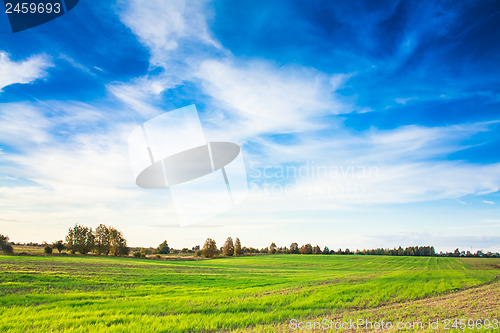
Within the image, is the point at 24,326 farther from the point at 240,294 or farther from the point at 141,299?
the point at 240,294

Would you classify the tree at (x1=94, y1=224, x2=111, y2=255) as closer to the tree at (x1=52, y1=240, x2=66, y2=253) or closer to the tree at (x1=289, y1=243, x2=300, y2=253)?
the tree at (x1=52, y1=240, x2=66, y2=253)

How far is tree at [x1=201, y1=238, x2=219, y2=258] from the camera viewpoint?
99.8 meters

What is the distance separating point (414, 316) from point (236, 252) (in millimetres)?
100223

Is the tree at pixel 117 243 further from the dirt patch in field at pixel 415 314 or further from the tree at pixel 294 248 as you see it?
the tree at pixel 294 248

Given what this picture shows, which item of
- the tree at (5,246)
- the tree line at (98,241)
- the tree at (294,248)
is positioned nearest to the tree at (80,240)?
the tree line at (98,241)

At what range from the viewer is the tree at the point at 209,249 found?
3927 inches

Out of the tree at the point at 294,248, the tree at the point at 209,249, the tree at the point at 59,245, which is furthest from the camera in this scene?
the tree at the point at 294,248

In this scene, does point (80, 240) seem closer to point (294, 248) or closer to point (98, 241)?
point (98, 241)

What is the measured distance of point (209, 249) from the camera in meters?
99.8

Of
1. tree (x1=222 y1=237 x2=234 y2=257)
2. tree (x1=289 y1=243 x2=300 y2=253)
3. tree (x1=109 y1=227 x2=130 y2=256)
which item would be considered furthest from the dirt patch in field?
tree (x1=289 y1=243 x2=300 y2=253)

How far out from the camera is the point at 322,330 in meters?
10.1

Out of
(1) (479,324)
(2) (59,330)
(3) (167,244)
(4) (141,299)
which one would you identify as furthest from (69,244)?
(1) (479,324)

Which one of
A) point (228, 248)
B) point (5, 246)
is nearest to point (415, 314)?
point (5, 246)

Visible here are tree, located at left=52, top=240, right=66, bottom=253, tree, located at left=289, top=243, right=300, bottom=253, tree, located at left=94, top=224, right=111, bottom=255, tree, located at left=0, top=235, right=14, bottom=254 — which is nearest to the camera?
tree, located at left=0, top=235, right=14, bottom=254
